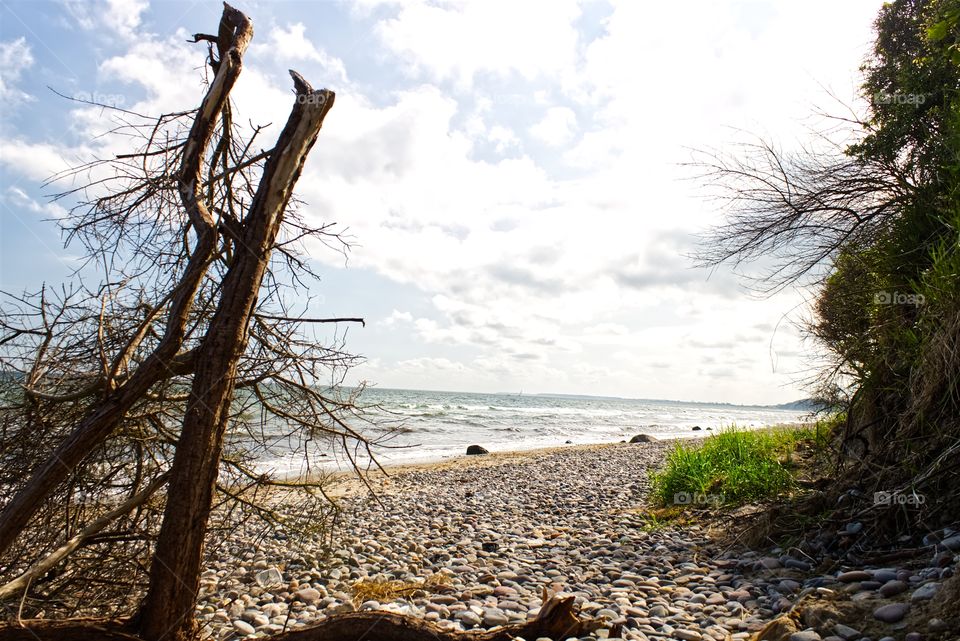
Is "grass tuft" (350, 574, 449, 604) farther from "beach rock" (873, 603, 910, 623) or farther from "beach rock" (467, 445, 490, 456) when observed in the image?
"beach rock" (467, 445, 490, 456)

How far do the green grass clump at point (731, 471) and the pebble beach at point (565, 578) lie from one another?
0.73 meters

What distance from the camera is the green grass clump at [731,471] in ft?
23.4

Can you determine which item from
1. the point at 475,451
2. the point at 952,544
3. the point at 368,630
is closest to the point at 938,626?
the point at 952,544

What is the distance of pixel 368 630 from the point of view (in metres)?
3.32

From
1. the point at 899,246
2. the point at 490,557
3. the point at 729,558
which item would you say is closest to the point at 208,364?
the point at 490,557

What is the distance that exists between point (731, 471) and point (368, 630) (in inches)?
234

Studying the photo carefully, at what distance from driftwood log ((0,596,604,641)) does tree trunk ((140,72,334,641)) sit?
24 centimetres

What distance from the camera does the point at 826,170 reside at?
7.05 meters

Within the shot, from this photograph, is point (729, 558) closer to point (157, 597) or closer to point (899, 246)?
point (899, 246)

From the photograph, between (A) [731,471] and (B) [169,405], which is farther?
(A) [731,471]

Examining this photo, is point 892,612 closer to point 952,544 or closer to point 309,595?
point 952,544

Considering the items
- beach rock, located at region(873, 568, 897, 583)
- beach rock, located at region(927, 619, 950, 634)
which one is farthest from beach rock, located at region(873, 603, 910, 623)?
beach rock, located at region(873, 568, 897, 583)

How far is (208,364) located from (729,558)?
5.08m

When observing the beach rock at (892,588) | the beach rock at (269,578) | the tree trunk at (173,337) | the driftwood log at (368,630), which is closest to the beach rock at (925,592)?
the beach rock at (892,588)
